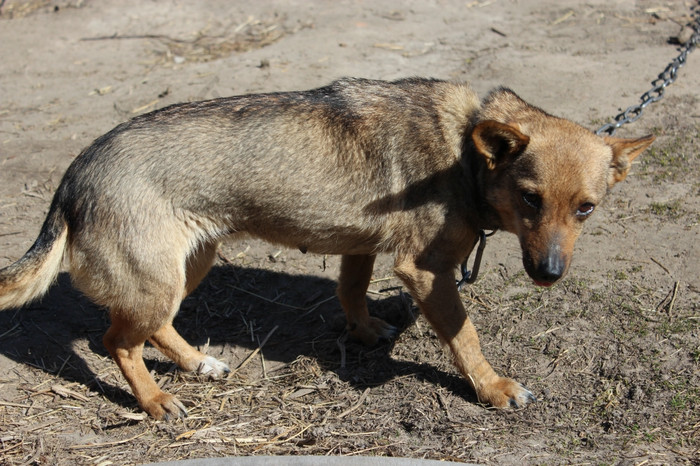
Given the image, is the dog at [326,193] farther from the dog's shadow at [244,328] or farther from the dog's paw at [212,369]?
the dog's shadow at [244,328]

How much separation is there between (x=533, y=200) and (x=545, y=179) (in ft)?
0.54

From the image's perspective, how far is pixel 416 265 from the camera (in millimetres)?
4848

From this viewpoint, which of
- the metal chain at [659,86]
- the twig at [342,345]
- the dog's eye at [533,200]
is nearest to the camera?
the dog's eye at [533,200]

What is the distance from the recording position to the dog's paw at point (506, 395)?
4.79 m

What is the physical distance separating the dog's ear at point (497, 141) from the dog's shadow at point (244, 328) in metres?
1.78

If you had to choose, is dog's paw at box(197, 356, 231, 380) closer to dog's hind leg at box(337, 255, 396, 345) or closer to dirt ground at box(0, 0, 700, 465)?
dirt ground at box(0, 0, 700, 465)

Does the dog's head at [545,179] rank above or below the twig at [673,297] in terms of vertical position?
above

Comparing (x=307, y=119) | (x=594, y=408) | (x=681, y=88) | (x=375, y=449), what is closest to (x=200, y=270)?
(x=307, y=119)

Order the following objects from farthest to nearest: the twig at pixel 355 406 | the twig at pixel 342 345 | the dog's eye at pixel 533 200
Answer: the twig at pixel 342 345
the twig at pixel 355 406
the dog's eye at pixel 533 200

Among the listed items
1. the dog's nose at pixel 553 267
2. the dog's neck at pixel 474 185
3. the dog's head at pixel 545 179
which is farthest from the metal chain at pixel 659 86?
the dog's nose at pixel 553 267

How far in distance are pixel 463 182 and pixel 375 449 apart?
1.90m

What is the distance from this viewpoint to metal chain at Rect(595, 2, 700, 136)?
599 cm

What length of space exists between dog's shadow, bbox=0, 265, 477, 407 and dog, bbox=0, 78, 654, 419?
29.2 inches

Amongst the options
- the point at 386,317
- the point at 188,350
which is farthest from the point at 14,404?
the point at 386,317
